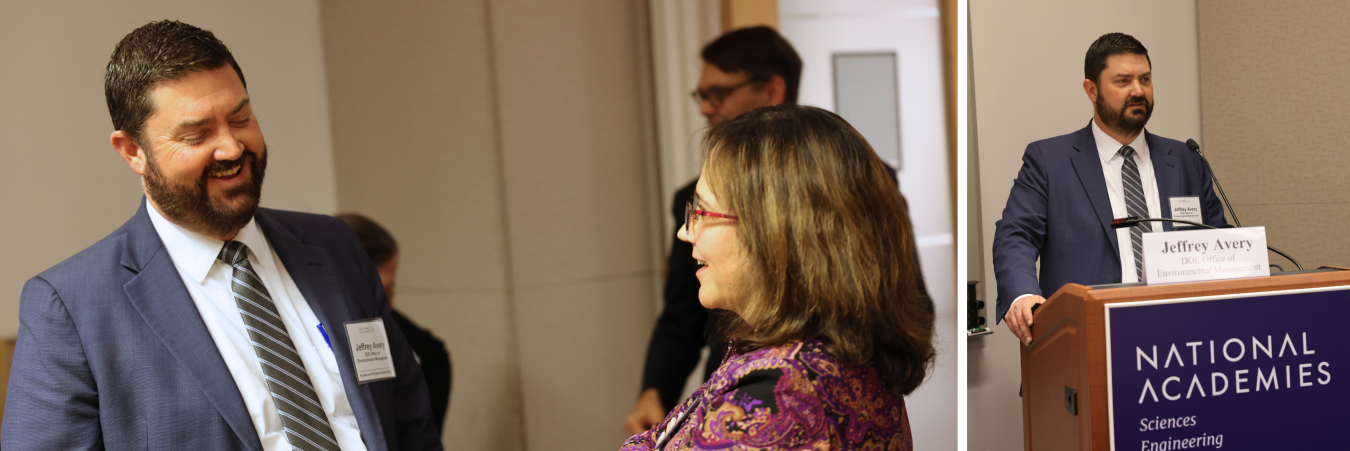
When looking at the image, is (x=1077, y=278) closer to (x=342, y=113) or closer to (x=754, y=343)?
(x=754, y=343)

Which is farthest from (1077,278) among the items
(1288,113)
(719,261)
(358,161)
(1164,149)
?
(358,161)

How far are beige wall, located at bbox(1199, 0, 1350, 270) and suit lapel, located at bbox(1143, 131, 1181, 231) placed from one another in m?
0.13

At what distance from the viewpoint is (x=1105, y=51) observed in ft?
8.00

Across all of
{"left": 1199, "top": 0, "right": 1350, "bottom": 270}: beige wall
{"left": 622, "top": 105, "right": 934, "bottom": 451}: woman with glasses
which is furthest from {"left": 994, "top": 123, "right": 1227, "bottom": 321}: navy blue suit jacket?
{"left": 622, "top": 105, "right": 934, "bottom": 451}: woman with glasses

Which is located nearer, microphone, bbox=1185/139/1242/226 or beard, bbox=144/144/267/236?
beard, bbox=144/144/267/236

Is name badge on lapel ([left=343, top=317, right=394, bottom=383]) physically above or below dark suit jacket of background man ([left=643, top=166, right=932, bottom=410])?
above

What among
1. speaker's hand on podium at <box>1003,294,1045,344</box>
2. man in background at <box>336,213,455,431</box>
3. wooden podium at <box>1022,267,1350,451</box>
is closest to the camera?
wooden podium at <box>1022,267,1350,451</box>

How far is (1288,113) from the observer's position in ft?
7.96

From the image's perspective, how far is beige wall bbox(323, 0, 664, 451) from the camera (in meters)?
3.42

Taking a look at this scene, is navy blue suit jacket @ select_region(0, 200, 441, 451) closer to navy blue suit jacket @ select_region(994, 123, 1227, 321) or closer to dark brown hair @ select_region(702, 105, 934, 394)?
dark brown hair @ select_region(702, 105, 934, 394)

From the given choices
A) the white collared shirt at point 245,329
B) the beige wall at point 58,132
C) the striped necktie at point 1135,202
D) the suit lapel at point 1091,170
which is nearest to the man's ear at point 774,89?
the suit lapel at point 1091,170

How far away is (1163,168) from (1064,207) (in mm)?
308

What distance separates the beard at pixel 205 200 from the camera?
1495 millimetres

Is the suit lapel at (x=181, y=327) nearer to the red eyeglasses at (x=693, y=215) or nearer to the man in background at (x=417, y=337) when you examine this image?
the red eyeglasses at (x=693, y=215)
